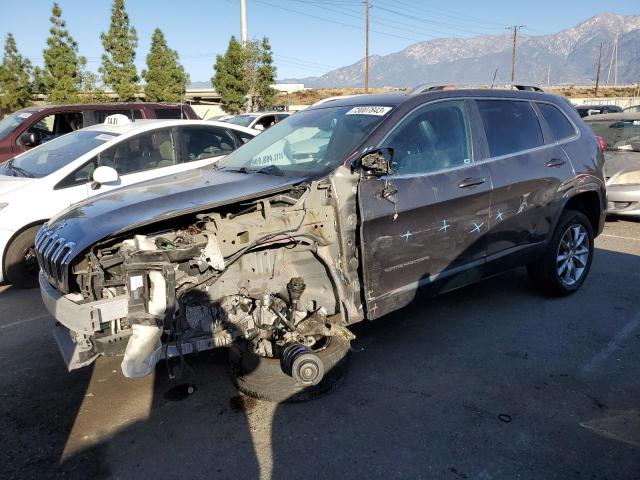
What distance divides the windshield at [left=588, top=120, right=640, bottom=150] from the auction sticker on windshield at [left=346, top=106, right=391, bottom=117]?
264 inches

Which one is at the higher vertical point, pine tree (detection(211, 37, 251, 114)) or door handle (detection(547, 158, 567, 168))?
pine tree (detection(211, 37, 251, 114))

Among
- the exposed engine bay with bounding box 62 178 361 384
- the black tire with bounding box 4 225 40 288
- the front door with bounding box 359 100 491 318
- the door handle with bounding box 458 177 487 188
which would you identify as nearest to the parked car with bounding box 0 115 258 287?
the black tire with bounding box 4 225 40 288

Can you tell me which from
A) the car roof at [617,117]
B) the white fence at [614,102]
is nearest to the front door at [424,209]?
the car roof at [617,117]

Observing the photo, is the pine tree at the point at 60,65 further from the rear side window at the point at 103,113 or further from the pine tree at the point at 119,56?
the rear side window at the point at 103,113

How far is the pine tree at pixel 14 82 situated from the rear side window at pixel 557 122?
1178 inches

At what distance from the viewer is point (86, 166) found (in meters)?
5.83

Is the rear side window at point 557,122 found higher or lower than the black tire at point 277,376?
higher

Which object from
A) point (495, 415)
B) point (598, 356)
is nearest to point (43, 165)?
point (495, 415)

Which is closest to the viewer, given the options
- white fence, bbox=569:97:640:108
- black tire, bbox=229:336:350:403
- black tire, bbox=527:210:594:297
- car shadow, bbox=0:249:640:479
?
car shadow, bbox=0:249:640:479

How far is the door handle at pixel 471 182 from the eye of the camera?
12.6 ft

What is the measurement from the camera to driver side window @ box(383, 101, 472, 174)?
11.9 ft

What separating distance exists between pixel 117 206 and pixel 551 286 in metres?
3.86

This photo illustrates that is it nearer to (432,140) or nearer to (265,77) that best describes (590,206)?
(432,140)

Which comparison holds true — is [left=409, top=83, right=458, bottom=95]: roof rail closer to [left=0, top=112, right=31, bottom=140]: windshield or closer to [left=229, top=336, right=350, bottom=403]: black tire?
[left=229, top=336, right=350, bottom=403]: black tire
